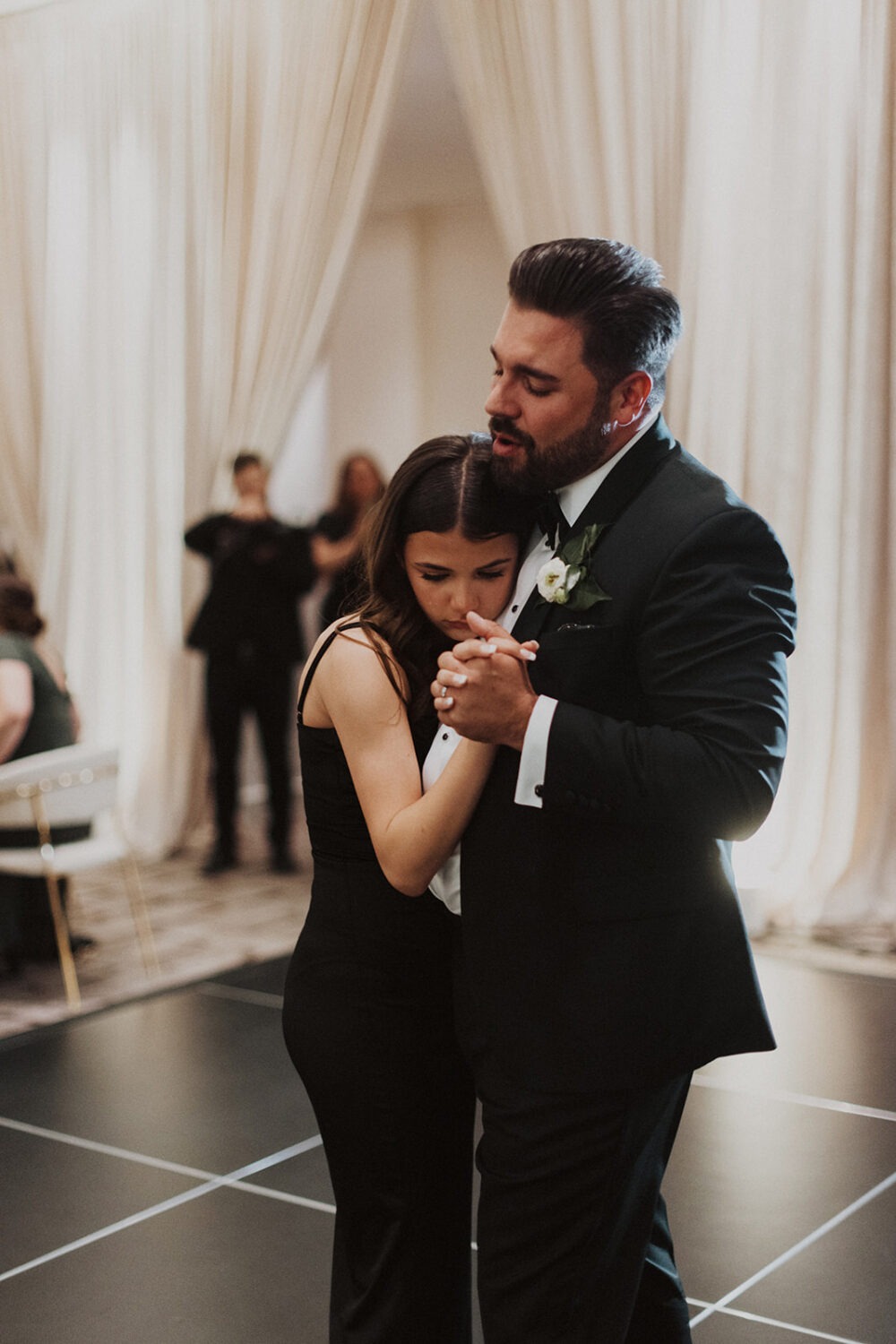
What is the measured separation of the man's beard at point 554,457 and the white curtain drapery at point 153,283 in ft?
14.2

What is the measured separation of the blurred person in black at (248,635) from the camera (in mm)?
6160

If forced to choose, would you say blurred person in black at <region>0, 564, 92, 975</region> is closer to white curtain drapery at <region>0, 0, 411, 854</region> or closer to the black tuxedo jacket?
white curtain drapery at <region>0, 0, 411, 854</region>

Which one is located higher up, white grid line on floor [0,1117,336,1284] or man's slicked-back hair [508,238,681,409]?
man's slicked-back hair [508,238,681,409]

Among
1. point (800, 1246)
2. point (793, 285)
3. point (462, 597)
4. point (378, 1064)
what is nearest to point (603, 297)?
point (462, 597)

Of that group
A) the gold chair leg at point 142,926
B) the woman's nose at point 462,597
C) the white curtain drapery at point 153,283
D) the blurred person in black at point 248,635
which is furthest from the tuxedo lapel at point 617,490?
the blurred person in black at point 248,635

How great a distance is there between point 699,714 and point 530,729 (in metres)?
0.16

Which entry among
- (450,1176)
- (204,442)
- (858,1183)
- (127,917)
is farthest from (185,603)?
(450,1176)

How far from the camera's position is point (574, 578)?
158cm

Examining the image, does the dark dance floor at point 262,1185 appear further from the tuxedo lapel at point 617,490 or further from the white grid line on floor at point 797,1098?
the tuxedo lapel at point 617,490

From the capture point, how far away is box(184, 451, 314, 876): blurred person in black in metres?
6.16

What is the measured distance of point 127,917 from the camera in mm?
5516

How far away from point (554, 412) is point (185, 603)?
16.7 ft

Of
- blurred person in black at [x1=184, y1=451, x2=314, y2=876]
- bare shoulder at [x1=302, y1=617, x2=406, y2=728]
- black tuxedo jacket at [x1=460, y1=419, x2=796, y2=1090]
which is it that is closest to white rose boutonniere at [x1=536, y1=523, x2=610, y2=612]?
black tuxedo jacket at [x1=460, y1=419, x2=796, y2=1090]

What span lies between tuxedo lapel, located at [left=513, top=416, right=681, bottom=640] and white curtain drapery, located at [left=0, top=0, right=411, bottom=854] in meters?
4.34
